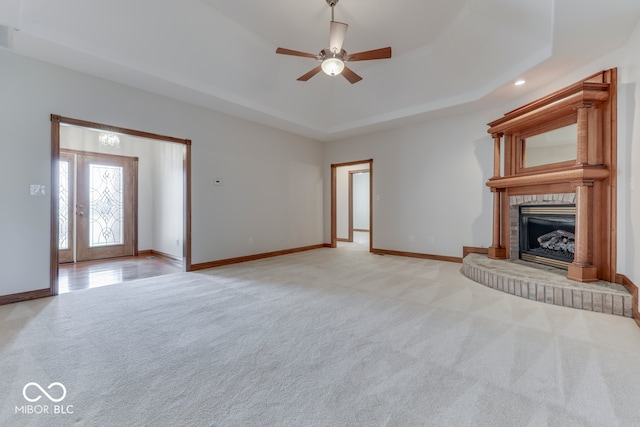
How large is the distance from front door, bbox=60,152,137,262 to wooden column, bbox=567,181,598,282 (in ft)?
25.2

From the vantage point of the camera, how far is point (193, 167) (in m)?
4.61

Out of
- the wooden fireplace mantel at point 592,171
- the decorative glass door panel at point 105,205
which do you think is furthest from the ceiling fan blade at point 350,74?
the decorative glass door panel at point 105,205

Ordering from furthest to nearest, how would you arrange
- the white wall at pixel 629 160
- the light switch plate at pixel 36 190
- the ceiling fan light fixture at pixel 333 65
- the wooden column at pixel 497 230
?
1. the wooden column at pixel 497 230
2. the light switch plate at pixel 36 190
3. the ceiling fan light fixture at pixel 333 65
4. the white wall at pixel 629 160

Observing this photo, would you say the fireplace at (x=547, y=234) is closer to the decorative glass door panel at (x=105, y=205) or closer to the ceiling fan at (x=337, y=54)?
the ceiling fan at (x=337, y=54)

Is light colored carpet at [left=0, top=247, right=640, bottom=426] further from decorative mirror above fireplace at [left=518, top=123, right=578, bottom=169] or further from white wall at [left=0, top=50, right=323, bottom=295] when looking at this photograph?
decorative mirror above fireplace at [left=518, top=123, right=578, bottom=169]

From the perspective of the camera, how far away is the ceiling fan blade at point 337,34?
9.27ft

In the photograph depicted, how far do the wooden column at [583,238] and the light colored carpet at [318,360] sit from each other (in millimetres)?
578

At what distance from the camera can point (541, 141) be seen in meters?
3.93

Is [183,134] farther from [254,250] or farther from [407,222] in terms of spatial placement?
[407,222]

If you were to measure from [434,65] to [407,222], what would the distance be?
293cm

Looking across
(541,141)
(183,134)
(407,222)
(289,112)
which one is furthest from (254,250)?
(541,141)

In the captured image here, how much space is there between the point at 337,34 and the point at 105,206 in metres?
5.74

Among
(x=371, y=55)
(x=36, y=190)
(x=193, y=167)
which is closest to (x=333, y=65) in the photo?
(x=371, y=55)

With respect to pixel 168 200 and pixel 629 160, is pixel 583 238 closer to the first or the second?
pixel 629 160
